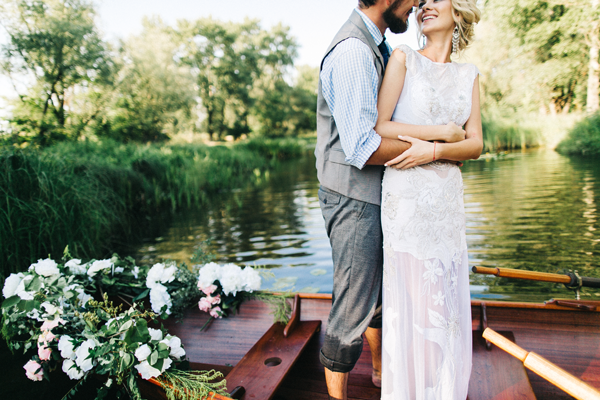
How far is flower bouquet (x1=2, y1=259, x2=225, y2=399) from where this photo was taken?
1648mm

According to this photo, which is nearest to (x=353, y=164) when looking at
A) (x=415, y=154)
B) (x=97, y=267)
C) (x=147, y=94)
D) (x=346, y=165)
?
(x=346, y=165)

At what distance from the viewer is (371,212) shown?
55.5 inches

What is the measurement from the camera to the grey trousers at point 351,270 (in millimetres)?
1409

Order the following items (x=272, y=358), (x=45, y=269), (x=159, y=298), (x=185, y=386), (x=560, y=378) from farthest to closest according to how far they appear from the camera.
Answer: (x=159, y=298) → (x=45, y=269) → (x=272, y=358) → (x=185, y=386) → (x=560, y=378)

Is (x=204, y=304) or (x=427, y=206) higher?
(x=427, y=206)

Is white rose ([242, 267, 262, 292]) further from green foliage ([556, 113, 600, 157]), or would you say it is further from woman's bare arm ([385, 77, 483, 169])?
green foliage ([556, 113, 600, 157])

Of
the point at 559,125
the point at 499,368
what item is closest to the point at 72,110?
the point at 499,368

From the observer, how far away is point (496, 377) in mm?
1794

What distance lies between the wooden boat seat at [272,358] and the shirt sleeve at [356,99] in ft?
3.76

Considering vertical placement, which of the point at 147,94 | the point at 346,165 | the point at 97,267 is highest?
the point at 147,94

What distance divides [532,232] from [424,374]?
436cm

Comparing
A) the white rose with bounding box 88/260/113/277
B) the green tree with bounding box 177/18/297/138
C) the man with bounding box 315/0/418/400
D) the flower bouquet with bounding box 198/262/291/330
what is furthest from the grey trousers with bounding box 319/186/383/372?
the green tree with bounding box 177/18/297/138

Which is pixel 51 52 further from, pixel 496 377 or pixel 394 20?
pixel 496 377

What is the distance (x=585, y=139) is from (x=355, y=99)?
13.3m
